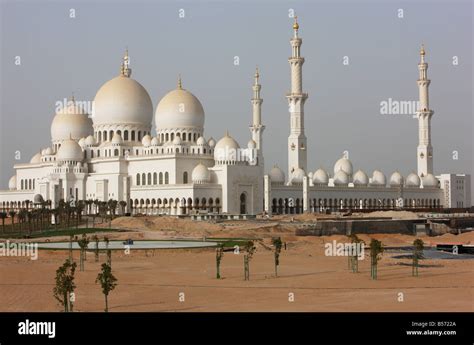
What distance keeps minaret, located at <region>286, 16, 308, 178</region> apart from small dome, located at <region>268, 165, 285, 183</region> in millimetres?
2445

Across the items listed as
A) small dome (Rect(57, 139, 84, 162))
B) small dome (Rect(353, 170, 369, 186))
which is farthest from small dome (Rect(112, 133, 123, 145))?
small dome (Rect(353, 170, 369, 186))

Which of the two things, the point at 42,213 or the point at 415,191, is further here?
the point at 415,191

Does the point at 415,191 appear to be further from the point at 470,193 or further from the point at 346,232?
the point at 346,232

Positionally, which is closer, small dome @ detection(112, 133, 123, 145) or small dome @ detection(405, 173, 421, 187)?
small dome @ detection(112, 133, 123, 145)

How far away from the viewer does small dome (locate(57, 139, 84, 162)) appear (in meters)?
85.5

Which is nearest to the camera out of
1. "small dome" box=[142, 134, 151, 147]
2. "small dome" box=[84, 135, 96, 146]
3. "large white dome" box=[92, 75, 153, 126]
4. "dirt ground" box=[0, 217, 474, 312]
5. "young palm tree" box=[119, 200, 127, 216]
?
"dirt ground" box=[0, 217, 474, 312]

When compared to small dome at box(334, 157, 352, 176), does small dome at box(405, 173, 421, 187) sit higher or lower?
lower

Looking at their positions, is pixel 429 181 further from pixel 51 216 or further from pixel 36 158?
pixel 51 216

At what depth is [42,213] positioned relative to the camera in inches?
2459

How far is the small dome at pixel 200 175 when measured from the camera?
77188 mm

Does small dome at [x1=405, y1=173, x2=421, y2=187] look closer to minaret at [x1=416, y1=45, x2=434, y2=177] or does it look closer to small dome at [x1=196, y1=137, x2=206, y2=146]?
minaret at [x1=416, y1=45, x2=434, y2=177]

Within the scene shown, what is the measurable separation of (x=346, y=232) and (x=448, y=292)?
112ft
